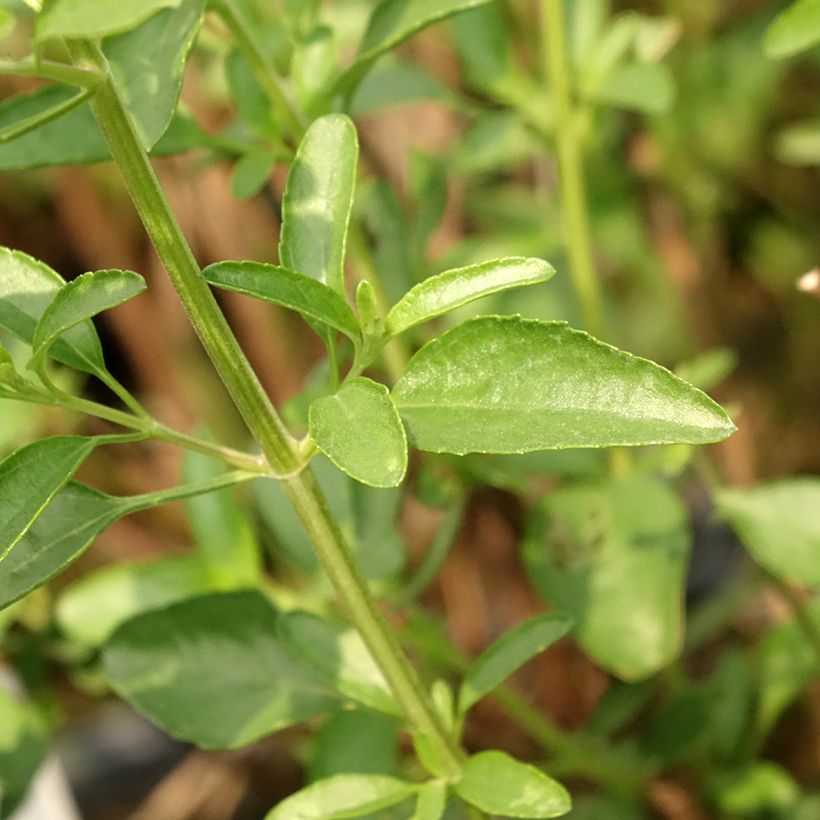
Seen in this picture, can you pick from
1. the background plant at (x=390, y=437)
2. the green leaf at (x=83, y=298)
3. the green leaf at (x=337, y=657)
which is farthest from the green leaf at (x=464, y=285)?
the green leaf at (x=337, y=657)

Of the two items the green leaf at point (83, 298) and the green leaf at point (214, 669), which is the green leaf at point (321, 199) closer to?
the green leaf at point (83, 298)

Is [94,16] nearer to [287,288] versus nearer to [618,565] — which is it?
[287,288]

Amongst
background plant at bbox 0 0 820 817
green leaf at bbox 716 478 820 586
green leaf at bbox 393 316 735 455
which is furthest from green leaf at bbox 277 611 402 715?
green leaf at bbox 716 478 820 586

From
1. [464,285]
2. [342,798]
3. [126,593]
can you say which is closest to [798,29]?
[464,285]

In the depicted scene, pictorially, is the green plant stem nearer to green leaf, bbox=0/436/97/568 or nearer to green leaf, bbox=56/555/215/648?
green leaf, bbox=56/555/215/648

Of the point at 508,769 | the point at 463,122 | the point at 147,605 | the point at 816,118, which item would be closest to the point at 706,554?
the point at 816,118
